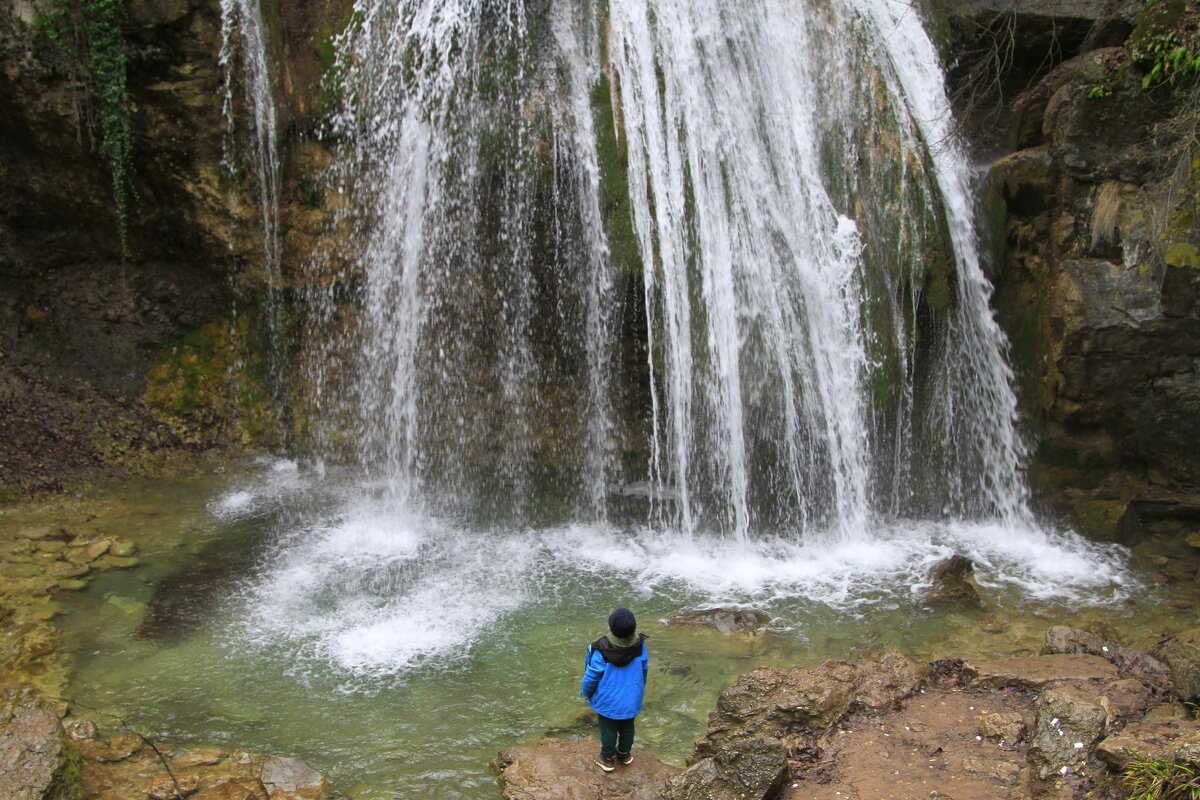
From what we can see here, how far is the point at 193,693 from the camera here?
562 cm

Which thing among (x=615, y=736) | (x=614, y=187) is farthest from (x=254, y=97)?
(x=615, y=736)

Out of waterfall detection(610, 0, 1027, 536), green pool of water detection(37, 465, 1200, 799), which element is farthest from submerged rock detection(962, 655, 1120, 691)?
waterfall detection(610, 0, 1027, 536)

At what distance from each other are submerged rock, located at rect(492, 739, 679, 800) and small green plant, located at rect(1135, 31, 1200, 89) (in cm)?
655

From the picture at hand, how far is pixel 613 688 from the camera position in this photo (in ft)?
Answer: 14.9

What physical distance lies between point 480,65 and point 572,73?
0.86 m

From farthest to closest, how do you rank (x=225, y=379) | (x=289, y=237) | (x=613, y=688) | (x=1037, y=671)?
1. (x=225, y=379)
2. (x=289, y=237)
3. (x=1037, y=671)
4. (x=613, y=688)

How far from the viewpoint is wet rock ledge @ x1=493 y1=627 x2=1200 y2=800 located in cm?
383

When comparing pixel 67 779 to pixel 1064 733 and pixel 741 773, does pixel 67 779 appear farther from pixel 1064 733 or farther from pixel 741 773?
pixel 1064 733

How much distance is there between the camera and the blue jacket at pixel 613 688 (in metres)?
4.54

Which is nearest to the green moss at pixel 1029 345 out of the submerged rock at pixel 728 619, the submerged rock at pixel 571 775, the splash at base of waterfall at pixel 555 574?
the splash at base of waterfall at pixel 555 574

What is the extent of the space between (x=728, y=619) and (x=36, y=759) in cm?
422

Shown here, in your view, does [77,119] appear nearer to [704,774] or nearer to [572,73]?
A: [572,73]

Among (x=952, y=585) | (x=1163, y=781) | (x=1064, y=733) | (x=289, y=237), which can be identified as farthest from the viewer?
(x=289, y=237)

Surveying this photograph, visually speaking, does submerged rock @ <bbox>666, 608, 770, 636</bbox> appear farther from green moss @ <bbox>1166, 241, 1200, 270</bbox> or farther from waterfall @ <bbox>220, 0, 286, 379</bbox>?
waterfall @ <bbox>220, 0, 286, 379</bbox>
